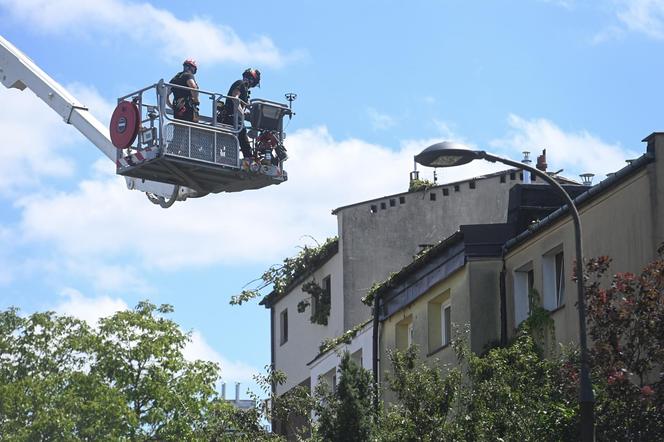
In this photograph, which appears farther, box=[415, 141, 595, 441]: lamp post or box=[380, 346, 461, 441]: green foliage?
box=[380, 346, 461, 441]: green foliage

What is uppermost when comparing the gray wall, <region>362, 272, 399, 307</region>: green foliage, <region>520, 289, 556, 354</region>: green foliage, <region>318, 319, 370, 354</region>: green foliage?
the gray wall

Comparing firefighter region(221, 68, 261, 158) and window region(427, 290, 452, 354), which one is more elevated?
firefighter region(221, 68, 261, 158)

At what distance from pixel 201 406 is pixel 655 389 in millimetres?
30254

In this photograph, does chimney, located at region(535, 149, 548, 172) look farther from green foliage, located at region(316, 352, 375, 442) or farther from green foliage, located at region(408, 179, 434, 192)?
green foliage, located at region(316, 352, 375, 442)

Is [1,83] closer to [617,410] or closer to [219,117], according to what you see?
[219,117]

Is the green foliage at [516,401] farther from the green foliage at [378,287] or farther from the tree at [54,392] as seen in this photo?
the tree at [54,392]

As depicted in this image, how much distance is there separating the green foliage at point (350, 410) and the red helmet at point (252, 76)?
527 cm

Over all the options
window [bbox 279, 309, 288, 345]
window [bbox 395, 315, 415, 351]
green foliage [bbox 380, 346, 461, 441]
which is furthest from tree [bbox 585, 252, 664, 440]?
window [bbox 279, 309, 288, 345]

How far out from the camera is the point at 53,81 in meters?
31.5

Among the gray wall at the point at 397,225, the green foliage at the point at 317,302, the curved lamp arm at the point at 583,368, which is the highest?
the gray wall at the point at 397,225

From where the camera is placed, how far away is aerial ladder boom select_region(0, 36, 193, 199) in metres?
29.7

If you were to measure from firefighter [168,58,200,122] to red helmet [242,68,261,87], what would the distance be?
0.96 meters

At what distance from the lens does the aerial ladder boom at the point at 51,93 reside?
97.5 ft

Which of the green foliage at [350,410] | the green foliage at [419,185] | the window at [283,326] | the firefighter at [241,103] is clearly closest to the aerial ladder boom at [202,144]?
the firefighter at [241,103]
